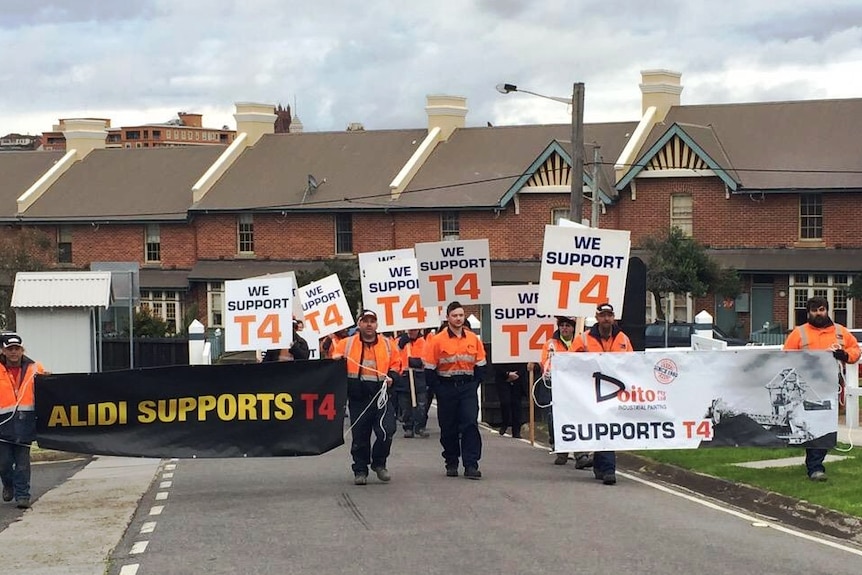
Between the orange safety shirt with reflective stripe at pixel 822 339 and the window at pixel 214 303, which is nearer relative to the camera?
the orange safety shirt with reflective stripe at pixel 822 339

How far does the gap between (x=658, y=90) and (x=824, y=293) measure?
10.1 meters

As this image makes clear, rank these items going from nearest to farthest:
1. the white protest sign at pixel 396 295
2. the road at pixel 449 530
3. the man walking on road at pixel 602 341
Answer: the road at pixel 449 530
the man walking on road at pixel 602 341
the white protest sign at pixel 396 295

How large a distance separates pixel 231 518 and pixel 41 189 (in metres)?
50.0

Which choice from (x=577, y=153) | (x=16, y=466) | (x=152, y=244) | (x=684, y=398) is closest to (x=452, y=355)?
(x=684, y=398)

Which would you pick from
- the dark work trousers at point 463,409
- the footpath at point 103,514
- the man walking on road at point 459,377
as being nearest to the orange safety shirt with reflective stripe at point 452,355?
the man walking on road at point 459,377

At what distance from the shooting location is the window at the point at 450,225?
168 ft

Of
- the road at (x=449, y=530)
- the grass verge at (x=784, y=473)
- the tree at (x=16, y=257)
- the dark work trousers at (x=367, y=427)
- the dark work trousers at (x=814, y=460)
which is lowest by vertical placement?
the road at (x=449, y=530)

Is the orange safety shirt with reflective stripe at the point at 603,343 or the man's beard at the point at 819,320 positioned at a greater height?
the man's beard at the point at 819,320

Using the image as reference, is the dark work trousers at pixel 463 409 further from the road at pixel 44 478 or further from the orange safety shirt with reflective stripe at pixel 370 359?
the road at pixel 44 478

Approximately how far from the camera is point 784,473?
14.9m

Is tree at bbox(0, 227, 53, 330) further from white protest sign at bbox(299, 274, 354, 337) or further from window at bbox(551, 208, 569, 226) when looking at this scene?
white protest sign at bbox(299, 274, 354, 337)

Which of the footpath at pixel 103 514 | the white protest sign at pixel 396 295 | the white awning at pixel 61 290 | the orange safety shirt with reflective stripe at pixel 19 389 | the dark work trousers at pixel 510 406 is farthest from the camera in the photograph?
the white awning at pixel 61 290

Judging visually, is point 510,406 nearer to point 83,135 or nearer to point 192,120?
point 83,135

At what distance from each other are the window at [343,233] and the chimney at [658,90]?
38.4 feet
